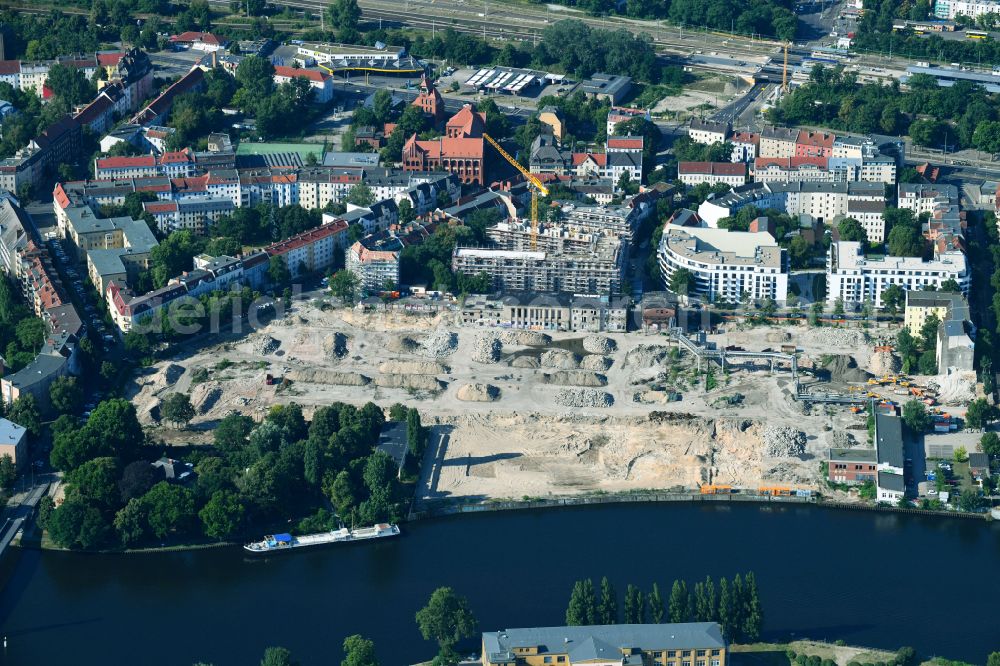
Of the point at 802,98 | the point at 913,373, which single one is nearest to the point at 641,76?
the point at 802,98

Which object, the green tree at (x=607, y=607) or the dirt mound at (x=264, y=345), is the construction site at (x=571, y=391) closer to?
the dirt mound at (x=264, y=345)

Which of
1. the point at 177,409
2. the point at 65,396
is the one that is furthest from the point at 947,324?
the point at 65,396

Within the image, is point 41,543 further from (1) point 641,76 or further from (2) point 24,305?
(1) point 641,76

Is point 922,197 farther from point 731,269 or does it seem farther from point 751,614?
point 751,614

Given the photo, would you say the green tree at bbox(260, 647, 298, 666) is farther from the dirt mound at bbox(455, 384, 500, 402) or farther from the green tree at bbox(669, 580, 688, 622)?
the dirt mound at bbox(455, 384, 500, 402)

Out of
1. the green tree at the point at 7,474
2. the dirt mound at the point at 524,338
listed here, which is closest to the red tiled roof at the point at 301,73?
the dirt mound at the point at 524,338

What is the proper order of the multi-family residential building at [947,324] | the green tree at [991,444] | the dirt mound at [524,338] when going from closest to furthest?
the green tree at [991,444] → the multi-family residential building at [947,324] → the dirt mound at [524,338]
